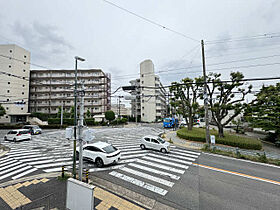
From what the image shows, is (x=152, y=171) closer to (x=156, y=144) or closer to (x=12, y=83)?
(x=156, y=144)

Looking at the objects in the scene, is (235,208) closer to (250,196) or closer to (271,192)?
(250,196)

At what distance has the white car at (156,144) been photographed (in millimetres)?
10866

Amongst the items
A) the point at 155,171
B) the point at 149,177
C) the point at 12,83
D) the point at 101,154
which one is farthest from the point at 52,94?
the point at 149,177

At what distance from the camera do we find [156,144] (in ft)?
36.7

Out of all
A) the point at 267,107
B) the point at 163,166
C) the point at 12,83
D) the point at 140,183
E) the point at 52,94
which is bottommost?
the point at 163,166

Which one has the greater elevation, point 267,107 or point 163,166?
point 267,107

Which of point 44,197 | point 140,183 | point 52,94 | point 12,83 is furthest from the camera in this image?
point 52,94

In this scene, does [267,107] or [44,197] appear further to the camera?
[267,107]

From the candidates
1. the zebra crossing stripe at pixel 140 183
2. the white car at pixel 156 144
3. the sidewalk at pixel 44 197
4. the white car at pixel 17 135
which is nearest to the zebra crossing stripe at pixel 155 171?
the zebra crossing stripe at pixel 140 183

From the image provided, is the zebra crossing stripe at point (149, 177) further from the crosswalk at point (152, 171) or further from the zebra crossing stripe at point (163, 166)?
the zebra crossing stripe at point (163, 166)

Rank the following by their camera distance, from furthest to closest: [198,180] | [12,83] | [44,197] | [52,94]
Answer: [52,94] → [12,83] → [198,180] → [44,197]

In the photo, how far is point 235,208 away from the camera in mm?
4320

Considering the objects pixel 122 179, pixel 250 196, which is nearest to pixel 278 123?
pixel 250 196

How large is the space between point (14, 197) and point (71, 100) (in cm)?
4339
